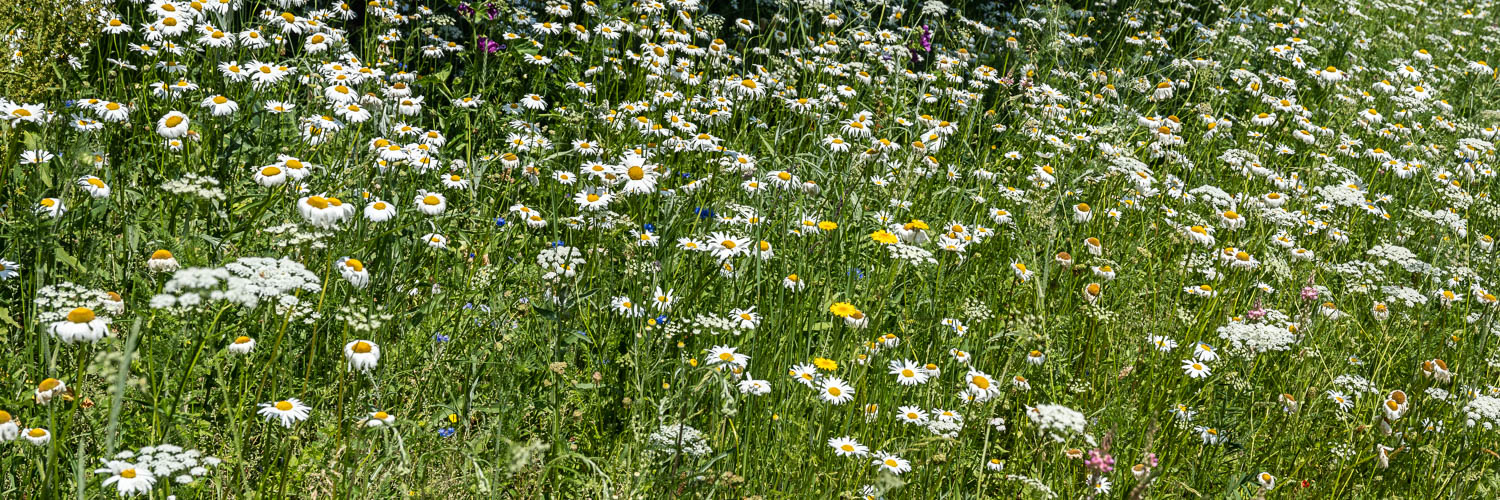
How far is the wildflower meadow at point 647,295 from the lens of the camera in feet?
6.84

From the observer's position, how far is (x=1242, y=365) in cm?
306

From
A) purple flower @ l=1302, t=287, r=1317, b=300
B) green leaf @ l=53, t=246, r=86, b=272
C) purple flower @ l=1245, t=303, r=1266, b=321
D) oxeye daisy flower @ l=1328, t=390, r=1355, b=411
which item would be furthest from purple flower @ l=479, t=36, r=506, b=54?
oxeye daisy flower @ l=1328, t=390, r=1355, b=411

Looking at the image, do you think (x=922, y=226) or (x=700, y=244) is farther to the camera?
(x=700, y=244)

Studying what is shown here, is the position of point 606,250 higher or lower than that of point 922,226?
lower

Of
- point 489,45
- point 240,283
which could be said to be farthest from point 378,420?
point 489,45

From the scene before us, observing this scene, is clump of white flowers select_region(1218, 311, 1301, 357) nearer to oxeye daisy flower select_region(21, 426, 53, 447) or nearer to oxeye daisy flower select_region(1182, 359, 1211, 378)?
oxeye daisy flower select_region(1182, 359, 1211, 378)

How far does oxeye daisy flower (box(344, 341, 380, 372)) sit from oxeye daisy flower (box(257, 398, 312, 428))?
13cm

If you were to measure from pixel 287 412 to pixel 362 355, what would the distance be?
18 cm

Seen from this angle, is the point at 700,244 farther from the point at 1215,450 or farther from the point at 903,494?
the point at 1215,450

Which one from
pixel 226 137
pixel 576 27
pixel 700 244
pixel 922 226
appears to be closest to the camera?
pixel 922 226

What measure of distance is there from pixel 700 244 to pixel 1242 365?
1.67 m

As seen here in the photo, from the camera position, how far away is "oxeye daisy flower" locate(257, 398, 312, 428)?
2.05 meters

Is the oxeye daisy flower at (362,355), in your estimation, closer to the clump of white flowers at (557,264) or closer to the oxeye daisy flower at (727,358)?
the clump of white flowers at (557,264)

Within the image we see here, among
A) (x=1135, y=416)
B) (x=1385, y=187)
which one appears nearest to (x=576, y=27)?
(x=1135, y=416)
